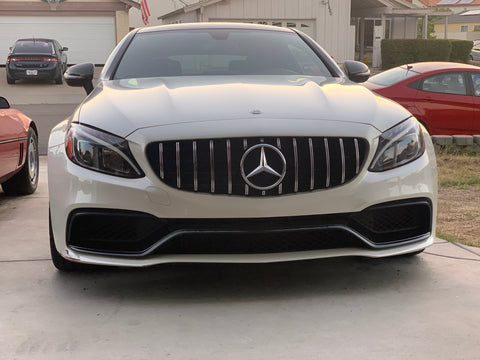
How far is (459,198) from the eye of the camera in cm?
710

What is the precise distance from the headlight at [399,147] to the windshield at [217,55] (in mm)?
1162

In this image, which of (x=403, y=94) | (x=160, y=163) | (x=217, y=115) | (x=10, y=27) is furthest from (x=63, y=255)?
(x=10, y=27)

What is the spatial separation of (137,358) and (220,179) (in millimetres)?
923

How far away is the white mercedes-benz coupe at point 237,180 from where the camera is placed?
3.42 meters

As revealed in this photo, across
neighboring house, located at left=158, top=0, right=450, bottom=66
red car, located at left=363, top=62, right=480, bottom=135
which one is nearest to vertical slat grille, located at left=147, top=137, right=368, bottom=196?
red car, located at left=363, top=62, right=480, bottom=135

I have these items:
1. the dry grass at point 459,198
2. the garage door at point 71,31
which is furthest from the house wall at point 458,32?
the dry grass at point 459,198

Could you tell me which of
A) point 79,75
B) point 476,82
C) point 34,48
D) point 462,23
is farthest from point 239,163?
point 462,23

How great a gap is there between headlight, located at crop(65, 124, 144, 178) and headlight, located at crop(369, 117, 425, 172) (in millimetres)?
1164

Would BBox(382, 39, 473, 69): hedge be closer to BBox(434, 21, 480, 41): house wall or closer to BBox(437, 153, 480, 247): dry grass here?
BBox(437, 153, 480, 247): dry grass

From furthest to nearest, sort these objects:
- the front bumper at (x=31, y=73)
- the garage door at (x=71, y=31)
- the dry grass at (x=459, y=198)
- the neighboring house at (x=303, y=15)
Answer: the garage door at (x=71, y=31)
the neighboring house at (x=303, y=15)
the front bumper at (x=31, y=73)
the dry grass at (x=459, y=198)

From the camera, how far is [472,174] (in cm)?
862

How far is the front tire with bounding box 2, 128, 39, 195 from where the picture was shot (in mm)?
6621

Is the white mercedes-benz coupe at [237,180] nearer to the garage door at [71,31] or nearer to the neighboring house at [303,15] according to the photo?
the neighboring house at [303,15]

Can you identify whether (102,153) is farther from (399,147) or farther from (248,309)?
(399,147)
